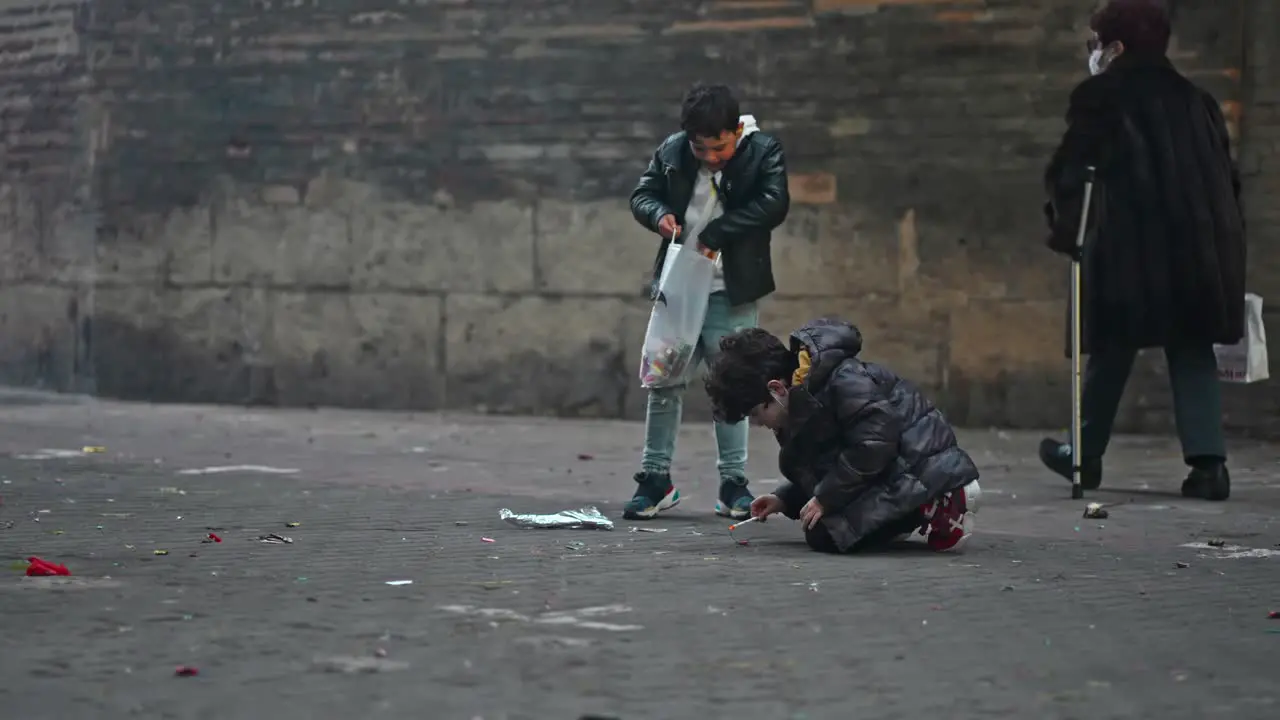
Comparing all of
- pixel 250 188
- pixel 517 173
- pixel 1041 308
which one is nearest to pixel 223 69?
pixel 250 188

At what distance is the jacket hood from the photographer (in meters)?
6.77

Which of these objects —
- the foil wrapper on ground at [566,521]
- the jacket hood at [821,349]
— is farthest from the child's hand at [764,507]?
the foil wrapper on ground at [566,521]

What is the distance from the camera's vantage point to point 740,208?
7.98 meters

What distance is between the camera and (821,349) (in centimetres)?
679

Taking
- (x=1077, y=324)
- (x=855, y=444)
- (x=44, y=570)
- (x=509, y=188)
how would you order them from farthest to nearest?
(x=509, y=188)
(x=1077, y=324)
(x=855, y=444)
(x=44, y=570)

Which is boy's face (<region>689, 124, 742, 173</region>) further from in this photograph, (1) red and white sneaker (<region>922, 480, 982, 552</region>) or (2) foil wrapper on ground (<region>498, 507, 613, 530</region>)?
(1) red and white sneaker (<region>922, 480, 982, 552</region>)

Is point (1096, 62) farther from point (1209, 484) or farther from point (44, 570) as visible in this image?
point (44, 570)

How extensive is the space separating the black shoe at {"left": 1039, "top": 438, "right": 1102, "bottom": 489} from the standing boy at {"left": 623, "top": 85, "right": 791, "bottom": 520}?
1.62 metres

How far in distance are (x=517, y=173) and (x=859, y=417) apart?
6.23 meters

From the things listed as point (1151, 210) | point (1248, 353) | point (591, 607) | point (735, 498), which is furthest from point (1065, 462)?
point (591, 607)

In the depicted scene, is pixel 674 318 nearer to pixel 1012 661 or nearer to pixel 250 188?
pixel 1012 661

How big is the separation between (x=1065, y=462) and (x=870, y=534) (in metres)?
2.38

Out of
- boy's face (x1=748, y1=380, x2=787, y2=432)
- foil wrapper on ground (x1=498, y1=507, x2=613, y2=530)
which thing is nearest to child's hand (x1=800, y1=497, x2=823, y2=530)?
boy's face (x1=748, y1=380, x2=787, y2=432)

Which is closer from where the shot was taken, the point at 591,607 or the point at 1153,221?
the point at 591,607
